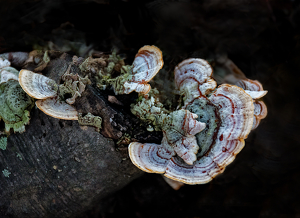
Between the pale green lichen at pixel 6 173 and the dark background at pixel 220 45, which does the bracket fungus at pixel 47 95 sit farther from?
the pale green lichen at pixel 6 173

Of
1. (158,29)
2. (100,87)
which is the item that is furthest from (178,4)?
(100,87)

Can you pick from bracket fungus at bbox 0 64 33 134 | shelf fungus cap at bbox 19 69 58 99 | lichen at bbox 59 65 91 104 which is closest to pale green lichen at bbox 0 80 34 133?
bracket fungus at bbox 0 64 33 134

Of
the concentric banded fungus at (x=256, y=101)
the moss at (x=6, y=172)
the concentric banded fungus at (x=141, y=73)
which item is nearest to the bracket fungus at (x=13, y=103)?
the moss at (x=6, y=172)

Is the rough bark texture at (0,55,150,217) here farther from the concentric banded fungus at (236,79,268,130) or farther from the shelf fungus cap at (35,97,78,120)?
the concentric banded fungus at (236,79,268,130)

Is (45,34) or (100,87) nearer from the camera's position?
(100,87)

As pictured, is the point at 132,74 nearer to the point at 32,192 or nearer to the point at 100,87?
the point at 100,87

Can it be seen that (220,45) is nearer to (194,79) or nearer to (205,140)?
(194,79)
